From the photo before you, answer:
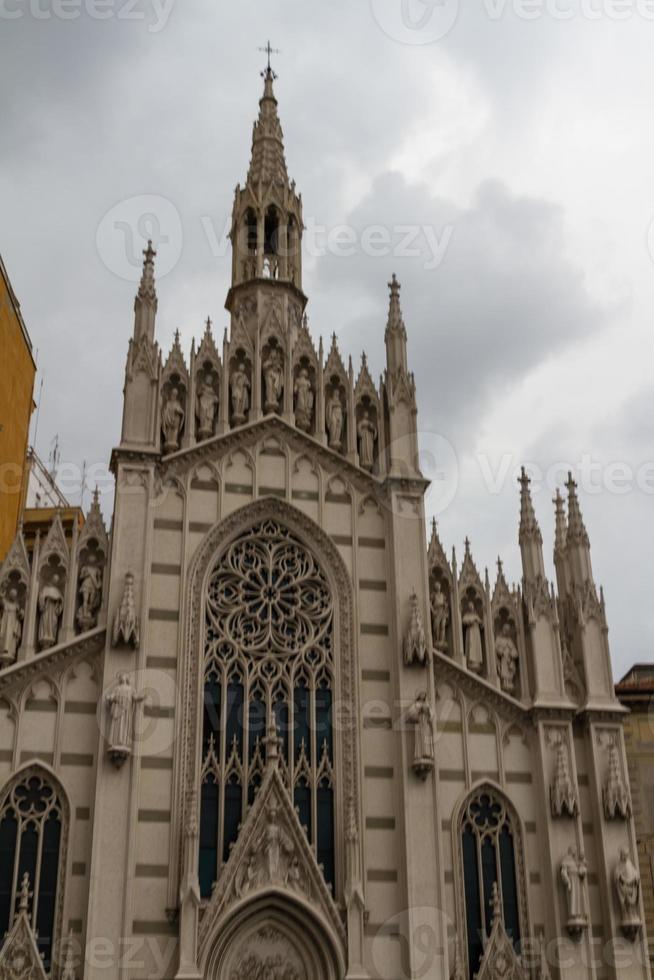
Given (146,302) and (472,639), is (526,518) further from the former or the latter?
(146,302)

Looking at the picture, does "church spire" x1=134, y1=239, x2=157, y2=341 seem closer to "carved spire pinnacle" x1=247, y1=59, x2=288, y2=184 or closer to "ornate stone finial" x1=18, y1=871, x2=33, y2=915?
"carved spire pinnacle" x1=247, y1=59, x2=288, y2=184

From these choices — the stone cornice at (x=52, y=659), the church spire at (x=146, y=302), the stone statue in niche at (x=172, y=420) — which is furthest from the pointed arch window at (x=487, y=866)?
the church spire at (x=146, y=302)

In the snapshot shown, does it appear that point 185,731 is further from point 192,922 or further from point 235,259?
point 235,259

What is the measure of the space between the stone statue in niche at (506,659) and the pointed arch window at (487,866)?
226cm

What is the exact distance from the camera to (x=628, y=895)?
74.5 ft

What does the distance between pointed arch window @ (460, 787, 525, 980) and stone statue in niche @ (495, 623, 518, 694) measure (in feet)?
7.41

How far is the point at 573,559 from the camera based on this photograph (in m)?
26.2

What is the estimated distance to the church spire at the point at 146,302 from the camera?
2639cm

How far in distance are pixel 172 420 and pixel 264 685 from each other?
5.94 metres

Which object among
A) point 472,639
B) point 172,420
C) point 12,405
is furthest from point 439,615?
point 12,405

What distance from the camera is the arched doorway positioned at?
21.3 m

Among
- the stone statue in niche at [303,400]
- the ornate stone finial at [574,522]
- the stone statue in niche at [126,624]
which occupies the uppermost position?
the stone statue in niche at [303,400]

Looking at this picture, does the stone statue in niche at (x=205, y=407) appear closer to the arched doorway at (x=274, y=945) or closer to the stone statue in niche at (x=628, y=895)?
the arched doorway at (x=274, y=945)

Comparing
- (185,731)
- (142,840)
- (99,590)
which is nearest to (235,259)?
(99,590)
